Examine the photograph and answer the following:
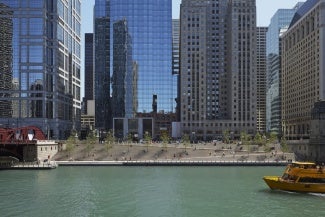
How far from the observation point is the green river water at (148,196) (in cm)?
6525

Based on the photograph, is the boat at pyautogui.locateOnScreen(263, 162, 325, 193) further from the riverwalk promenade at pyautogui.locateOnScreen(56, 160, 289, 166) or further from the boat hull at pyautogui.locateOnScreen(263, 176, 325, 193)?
the riverwalk promenade at pyautogui.locateOnScreen(56, 160, 289, 166)

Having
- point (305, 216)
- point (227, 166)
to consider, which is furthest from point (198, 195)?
point (227, 166)

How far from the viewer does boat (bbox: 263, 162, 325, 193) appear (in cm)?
8325

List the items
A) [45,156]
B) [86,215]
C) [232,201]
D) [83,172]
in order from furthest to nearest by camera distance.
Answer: [45,156], [83,172], [232,201], [86,215]

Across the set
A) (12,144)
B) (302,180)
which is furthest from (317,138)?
(12,144)

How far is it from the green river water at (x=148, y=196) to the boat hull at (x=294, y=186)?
65.4 inches

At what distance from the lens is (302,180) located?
84562 mm

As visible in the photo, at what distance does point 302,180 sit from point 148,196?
2827 cm

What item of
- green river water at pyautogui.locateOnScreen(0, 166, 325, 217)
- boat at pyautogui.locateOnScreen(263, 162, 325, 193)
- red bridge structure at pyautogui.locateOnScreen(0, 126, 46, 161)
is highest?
red bridge structure at pyautogui.locateOnScreen(0, 126, 46, 161)

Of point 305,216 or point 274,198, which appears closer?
point 305,216

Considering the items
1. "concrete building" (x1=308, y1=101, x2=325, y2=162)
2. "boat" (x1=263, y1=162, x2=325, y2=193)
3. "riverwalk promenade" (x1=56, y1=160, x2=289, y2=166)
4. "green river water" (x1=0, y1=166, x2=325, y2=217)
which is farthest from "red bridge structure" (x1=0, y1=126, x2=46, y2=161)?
"concrete building" (x1=308, y1=101, x2=325, y2=162)

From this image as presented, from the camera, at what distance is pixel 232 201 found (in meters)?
73.3

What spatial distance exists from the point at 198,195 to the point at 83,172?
47.0m

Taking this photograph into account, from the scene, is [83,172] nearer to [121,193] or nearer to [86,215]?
[121,193]
